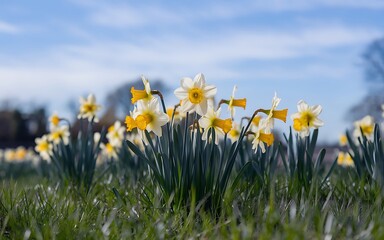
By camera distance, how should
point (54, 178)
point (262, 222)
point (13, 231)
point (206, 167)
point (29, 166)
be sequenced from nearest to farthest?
1. point (262, 222)
2. point (13, 231)
3. point (206, 167)
4. point (54, 178)
5. point (29, 166)

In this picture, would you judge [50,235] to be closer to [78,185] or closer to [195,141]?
[195,141]

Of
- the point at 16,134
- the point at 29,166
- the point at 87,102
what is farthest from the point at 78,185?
the point at 16,134

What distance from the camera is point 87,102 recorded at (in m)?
5.47

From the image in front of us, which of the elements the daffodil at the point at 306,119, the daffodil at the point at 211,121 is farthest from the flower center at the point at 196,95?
the daffodil at the point at 306,119

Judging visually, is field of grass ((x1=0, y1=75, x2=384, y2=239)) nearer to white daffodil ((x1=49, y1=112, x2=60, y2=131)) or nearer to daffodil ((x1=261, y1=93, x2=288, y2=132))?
daffodil ((x1=261, y1=93, x2=288, y2=132))

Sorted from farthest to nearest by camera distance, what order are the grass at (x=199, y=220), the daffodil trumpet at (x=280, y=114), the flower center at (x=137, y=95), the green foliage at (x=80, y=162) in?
the green foliage at (x=80, y=162)
the daffodil trumpet at (x=280, y=114)
the flower center at (x=137, y=95)
the grass at (x=199, y=220)

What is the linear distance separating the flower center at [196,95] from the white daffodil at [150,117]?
175 millimetres

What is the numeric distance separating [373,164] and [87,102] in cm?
271

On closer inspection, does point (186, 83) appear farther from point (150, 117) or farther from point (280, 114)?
point (280, 114)

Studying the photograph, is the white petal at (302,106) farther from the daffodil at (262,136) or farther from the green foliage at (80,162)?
the green foliage at (80,162)

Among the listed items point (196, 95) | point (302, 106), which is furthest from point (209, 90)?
point (302, 106)

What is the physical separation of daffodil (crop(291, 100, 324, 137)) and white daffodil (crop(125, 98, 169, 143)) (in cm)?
116

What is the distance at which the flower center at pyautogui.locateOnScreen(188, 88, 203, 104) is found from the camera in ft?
9.78

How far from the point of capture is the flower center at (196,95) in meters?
2.98
